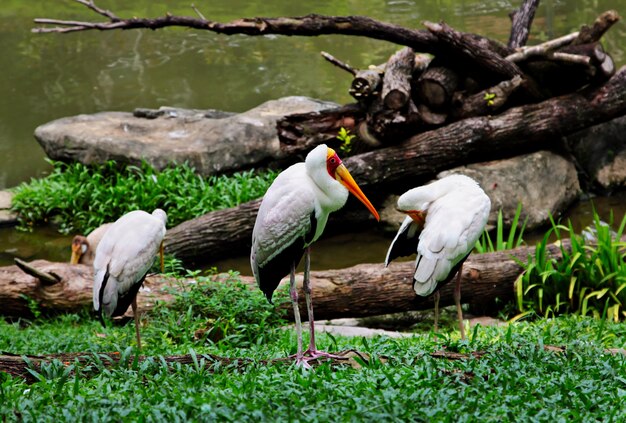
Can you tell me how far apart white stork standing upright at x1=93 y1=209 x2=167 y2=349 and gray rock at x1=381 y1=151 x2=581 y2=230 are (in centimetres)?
400

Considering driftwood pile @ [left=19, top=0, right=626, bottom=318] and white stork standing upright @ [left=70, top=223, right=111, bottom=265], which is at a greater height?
driftwood pile @ [left=19, top=0, right=626, bottom=318]

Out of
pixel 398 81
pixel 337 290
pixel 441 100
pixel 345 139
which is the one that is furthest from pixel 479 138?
pixel 337 290

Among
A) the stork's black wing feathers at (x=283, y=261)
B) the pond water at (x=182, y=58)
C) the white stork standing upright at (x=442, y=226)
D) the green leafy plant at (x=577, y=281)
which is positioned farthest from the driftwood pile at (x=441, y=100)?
the stork's black wing feathers at (x=283, y=261)

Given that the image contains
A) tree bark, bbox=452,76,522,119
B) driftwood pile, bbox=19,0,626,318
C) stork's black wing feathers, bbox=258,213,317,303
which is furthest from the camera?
tree bark, bbox=452,76,522,119

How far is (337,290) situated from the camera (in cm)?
701

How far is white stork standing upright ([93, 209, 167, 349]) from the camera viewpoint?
5727 mm

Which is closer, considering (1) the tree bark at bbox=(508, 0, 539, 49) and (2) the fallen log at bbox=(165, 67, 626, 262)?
(2) the fallen log at bbox=(165, 67, 626, 262)

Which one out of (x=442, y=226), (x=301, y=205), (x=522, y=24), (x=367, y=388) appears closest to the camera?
(x=367, y=388)

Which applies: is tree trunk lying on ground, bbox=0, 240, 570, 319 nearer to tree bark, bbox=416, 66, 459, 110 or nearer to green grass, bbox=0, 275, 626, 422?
green grass, bbox=0, 275, 626, 422

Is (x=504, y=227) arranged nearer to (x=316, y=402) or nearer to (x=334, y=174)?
(x=334, y=174)

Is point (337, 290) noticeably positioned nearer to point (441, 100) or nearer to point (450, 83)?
point (441, 100)

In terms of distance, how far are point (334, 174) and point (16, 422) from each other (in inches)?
79.5

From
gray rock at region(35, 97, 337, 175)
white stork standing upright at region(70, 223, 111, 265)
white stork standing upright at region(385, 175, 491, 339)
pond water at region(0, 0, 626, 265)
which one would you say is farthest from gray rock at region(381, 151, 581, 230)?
pond water at region(0, 0, 626, 265)

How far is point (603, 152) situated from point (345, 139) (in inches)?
117
